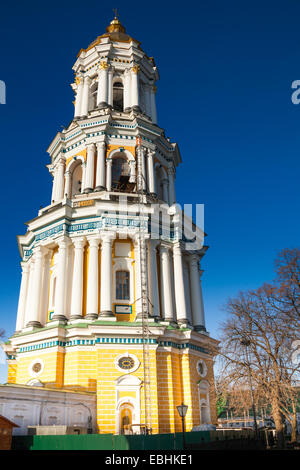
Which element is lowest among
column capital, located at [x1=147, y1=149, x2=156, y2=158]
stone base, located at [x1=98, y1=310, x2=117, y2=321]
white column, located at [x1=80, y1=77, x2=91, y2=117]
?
stone base, located at [x1=98, y1=310, x2=117, y2=321]

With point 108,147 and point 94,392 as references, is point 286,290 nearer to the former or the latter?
point 94,392

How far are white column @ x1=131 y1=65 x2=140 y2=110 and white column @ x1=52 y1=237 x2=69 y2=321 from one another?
1536cm

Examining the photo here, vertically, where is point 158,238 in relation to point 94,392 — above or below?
above

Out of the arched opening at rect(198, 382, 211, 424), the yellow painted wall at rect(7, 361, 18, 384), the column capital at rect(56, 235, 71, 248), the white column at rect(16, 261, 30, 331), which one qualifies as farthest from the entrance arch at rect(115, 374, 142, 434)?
the white column at rect(16, 261, 30, 331)

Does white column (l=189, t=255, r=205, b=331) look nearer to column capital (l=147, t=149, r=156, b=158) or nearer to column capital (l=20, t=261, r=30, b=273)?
column capital (l=147, t=149, r=156, b=158)

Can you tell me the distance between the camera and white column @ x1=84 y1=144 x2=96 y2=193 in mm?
35438

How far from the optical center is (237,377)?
2656cm

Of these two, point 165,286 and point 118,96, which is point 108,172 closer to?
point 165,286

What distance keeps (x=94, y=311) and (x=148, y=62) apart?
27.2 metres

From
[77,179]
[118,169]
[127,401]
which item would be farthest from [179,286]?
[77,179]

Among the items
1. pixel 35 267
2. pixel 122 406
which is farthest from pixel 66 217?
pixel 122 406

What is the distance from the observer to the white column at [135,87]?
4003 cm

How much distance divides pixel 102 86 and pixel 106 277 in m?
19.4
